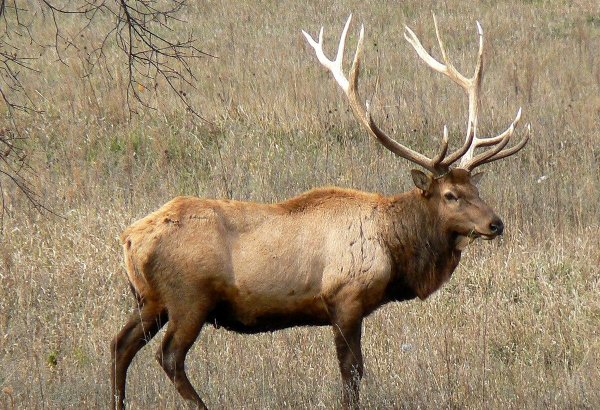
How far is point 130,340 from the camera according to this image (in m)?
6.05

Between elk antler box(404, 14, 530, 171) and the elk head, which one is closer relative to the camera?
the elk head

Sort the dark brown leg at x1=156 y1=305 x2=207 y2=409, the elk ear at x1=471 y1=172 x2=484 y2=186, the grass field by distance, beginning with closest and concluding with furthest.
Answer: the dark brown leg at x1=156 y1=305 x2=207 y2=409 → the grass field → the elk ear at x1=471 y1=172 x2=484 y2=186

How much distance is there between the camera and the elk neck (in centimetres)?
645

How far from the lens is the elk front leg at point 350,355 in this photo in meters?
6.00

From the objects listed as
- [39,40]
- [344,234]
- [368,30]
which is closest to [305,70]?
[368,30]

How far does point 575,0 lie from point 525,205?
33.0 feet

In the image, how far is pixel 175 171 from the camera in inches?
448

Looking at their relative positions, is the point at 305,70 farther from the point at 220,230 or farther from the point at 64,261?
the point at 220,230

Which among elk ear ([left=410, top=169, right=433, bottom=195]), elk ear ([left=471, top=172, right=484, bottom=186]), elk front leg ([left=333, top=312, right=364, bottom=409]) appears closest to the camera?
elk front leg ([left=333, top=312, right=364, bottom=409])

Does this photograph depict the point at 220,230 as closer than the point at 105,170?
Yes

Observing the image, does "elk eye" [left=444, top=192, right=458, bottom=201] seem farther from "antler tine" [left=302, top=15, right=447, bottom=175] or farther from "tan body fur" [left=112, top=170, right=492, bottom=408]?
"antler tine" [left=302, top=15, right=447, bottom=175]

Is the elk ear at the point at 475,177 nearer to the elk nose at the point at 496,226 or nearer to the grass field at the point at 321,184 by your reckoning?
the elk nose at the point at 496,226

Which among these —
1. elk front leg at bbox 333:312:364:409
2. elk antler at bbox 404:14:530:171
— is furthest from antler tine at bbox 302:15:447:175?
elk front leg at bbox 333:312:364:409

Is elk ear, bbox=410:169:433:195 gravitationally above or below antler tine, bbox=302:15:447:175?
below
